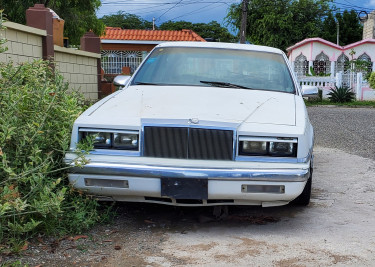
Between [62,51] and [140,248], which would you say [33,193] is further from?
[62,51]

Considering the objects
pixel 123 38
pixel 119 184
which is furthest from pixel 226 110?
pixel 123 38

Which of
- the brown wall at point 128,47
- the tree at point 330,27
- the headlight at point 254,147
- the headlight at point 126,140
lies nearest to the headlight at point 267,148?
the headlight at point 254,147

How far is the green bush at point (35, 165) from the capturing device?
3.50 metres

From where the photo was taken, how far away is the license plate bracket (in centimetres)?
386

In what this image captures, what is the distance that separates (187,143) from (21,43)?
15.7ft

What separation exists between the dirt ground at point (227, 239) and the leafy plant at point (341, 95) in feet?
66.9

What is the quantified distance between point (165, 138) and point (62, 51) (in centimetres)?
621

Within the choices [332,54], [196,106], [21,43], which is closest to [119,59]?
[332,54]

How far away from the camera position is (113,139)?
4.00 m

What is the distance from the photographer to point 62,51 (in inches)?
376

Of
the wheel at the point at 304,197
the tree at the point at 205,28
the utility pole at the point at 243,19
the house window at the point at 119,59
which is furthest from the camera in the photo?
the tree at the point at 205,28

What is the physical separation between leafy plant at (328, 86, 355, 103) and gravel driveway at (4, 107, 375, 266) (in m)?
20.1

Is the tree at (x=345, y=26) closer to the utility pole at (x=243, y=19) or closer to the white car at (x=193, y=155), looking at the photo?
the utility pole at (x=243, y=19)

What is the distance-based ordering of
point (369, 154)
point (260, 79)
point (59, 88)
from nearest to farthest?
point (59, 88) < point (260, 79) < point (369, 154)
